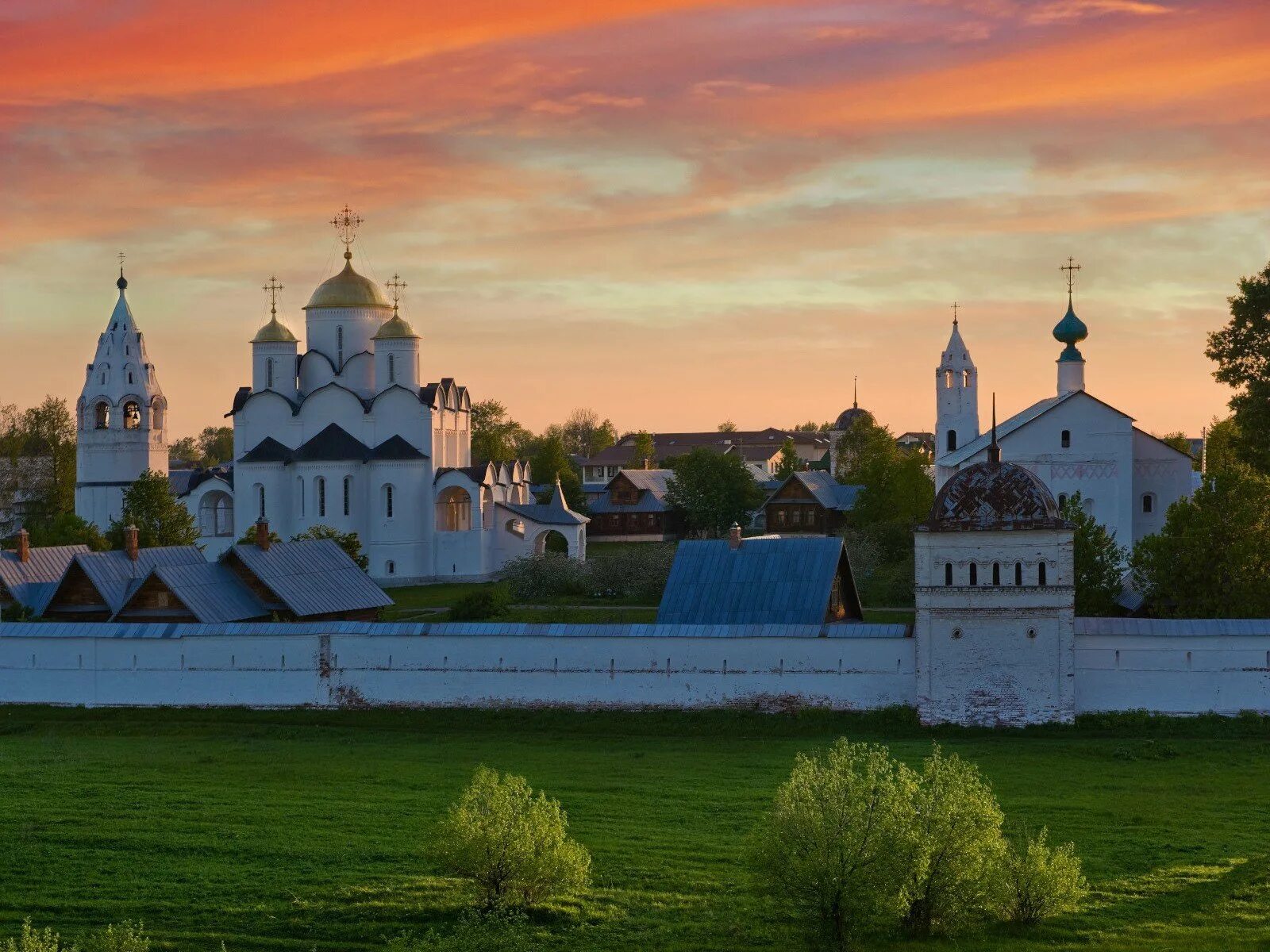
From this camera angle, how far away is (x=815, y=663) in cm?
2675

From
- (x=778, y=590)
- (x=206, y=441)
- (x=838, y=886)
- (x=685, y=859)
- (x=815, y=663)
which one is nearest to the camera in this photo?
(x=838, y=886)

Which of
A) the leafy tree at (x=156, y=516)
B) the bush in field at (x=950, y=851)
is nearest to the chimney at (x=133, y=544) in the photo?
the leafy tree at (x=156, y=516)

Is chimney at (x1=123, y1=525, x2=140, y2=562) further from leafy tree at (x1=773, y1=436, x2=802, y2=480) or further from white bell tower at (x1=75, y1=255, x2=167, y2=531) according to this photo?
leafy tree at (x1=773, y1=436, x2=802, y2=480)

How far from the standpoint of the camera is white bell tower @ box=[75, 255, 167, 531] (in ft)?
198

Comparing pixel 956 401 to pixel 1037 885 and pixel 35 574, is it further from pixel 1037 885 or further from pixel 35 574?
pixel 1037 885

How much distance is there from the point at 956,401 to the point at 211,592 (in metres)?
23.2

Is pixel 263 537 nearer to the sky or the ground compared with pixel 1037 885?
nearer to the sky

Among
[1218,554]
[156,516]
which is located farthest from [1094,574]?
[156,516]

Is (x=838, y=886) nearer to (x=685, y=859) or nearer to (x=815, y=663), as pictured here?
(x=685, y=859)

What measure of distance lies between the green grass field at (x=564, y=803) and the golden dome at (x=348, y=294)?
1160 inches

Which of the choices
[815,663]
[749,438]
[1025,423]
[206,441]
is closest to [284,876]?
[815,663]

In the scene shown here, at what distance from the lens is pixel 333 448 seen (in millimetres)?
53969

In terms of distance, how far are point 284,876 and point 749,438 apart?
124325 mm

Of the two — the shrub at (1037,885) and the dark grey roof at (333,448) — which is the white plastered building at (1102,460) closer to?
the dark grey roof at (333,448)
